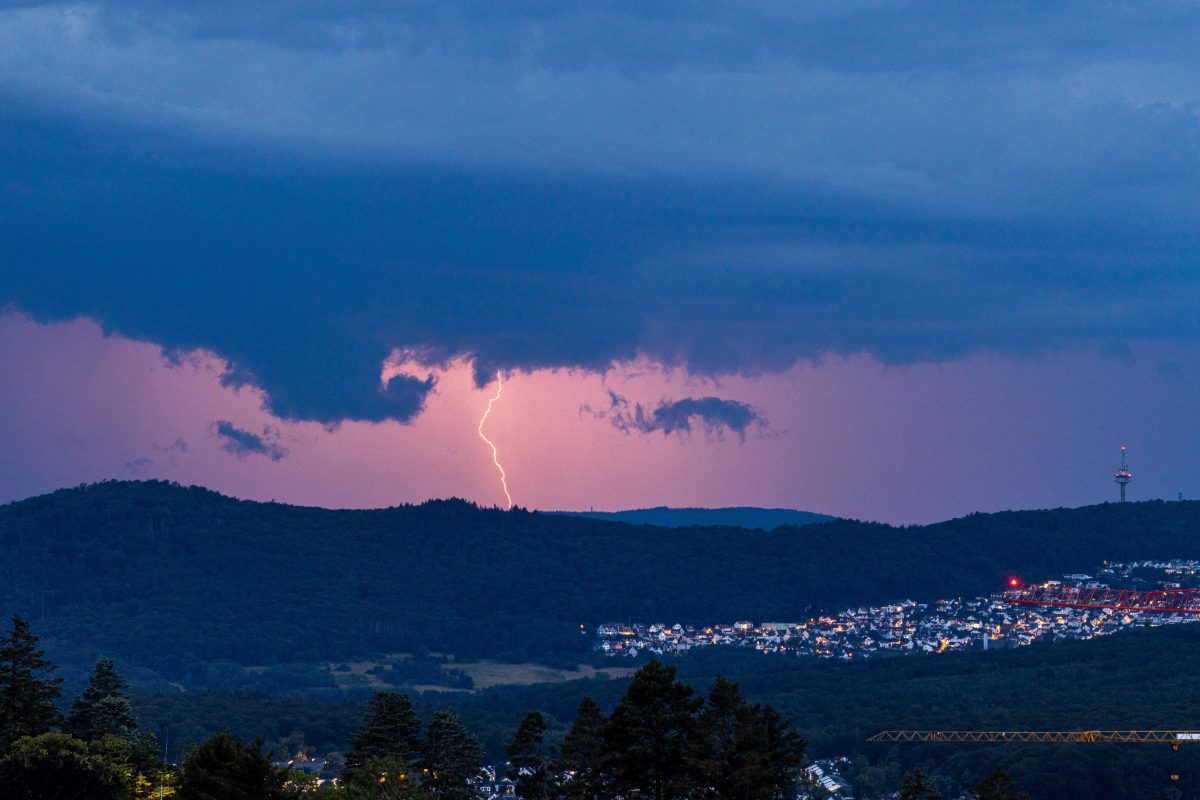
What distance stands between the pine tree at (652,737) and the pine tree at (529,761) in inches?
276

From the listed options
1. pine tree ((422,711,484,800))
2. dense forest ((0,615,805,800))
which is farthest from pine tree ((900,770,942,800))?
pine tree ((422,711,484,800))

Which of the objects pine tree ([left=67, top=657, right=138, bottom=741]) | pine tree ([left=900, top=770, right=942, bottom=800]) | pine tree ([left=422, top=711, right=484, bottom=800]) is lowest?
pine tree ([left=900, top=770, right=942, bottom=800])

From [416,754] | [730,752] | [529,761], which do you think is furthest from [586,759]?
[416,754]

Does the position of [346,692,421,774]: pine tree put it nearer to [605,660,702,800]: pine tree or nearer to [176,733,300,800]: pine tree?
[605,660,702,800]: pine tree

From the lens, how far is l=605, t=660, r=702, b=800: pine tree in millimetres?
97000

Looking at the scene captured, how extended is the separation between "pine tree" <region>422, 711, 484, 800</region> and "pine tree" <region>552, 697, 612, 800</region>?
36.0 feet

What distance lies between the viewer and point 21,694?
340 ft

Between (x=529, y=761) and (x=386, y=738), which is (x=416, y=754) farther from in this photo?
(x=529, y=761)

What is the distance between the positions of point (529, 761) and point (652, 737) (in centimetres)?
1021

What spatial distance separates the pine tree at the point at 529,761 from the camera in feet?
339

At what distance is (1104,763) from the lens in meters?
190

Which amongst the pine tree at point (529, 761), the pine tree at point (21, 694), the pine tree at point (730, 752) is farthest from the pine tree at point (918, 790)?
the pine tree at point (21, 694)

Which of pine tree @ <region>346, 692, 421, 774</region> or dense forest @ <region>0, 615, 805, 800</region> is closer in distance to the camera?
dense forest @ <region>0, 615, 805, 800</region>

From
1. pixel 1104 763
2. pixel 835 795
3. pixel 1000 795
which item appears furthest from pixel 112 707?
pixel 1104 763
